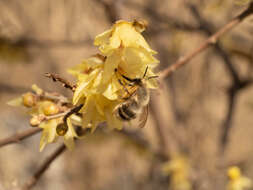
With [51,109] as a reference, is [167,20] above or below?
above

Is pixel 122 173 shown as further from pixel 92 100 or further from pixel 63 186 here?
pixel 92 100

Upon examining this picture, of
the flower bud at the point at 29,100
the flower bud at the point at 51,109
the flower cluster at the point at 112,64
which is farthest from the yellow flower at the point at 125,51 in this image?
the flower bud at the point at 29,100

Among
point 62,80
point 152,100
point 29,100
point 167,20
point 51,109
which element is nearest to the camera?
point 62,80

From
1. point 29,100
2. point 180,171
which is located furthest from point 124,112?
point 180,171

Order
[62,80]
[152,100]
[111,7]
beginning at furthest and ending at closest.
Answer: [152,100] < [111,7] < [62,80]

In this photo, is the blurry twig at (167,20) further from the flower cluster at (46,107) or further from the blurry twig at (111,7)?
the flower cluster at (46,107)

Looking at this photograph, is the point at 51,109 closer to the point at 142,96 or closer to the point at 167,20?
the point at 142,96
